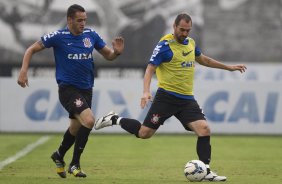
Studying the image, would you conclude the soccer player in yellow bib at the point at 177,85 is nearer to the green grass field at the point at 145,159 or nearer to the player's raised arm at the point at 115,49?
the player's raised arm at the point at 115,49

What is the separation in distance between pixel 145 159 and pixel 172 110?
11.4 ft

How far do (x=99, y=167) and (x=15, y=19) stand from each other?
26.4 metres

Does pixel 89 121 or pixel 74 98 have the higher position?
pixel 74 98

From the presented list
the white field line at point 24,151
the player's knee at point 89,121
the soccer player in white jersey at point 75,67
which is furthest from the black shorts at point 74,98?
the white field line at point 24,151

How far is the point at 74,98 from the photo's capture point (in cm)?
1194

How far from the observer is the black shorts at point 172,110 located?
1197cm

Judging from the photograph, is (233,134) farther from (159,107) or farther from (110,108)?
(159,107)

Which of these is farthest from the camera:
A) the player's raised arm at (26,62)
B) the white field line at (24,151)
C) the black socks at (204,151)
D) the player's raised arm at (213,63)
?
the white field line at (24,151)

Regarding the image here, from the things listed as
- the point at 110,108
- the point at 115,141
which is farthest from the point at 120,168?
the point at 110,108

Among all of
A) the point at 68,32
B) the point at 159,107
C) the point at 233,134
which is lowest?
the point at 233,134

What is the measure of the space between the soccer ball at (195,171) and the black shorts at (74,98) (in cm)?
164

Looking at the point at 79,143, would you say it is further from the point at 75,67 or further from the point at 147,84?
the point at 147,84

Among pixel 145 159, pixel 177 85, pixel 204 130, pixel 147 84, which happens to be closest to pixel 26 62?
pixel 147 84

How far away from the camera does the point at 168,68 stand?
1200cm
